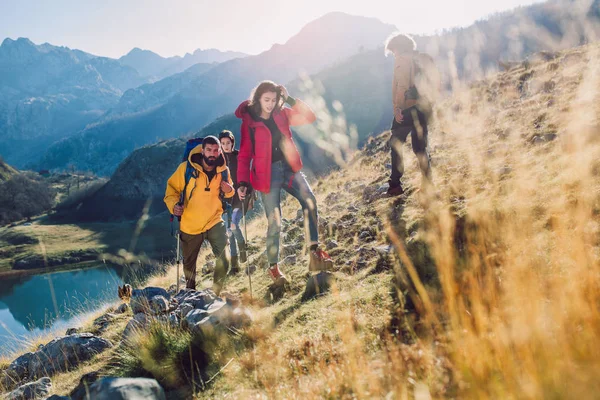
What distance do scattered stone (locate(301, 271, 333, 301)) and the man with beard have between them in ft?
6.48

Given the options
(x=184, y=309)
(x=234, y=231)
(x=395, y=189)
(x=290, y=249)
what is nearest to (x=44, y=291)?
(x=234, y=231)

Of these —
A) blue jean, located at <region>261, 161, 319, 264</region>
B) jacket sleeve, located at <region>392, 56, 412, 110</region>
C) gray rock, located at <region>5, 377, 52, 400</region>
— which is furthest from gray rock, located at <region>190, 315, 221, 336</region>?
jacket sleeve, located at <region>392, 56, 412, 110</region>

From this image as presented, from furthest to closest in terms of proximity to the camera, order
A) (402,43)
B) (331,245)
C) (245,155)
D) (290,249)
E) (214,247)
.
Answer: (290,249)
(331,245)
(214,247)
(402,43)
(245,155)

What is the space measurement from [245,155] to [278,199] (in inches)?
31.6

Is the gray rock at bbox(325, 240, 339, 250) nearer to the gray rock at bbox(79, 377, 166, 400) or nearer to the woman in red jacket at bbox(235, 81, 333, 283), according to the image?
the woman in red jacket at bbox(235, 81, 333, 283)

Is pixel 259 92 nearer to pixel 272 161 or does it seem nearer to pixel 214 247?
pixel 272 161

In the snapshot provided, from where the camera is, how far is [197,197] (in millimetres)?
5395

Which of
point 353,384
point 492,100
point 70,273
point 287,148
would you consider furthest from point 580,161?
point 70,273

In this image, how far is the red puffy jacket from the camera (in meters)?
4.68

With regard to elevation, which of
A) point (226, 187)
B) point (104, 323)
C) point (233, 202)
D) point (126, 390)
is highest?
point (226, 187)

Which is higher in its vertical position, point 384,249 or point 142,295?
point 384,249

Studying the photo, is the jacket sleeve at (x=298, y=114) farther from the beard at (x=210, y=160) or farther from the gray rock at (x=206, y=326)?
the gray rock at (x=206, y=326)

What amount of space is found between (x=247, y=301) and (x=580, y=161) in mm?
4804

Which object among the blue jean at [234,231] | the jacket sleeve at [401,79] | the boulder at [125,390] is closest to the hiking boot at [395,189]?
the jacket sleeve at [401,79]
